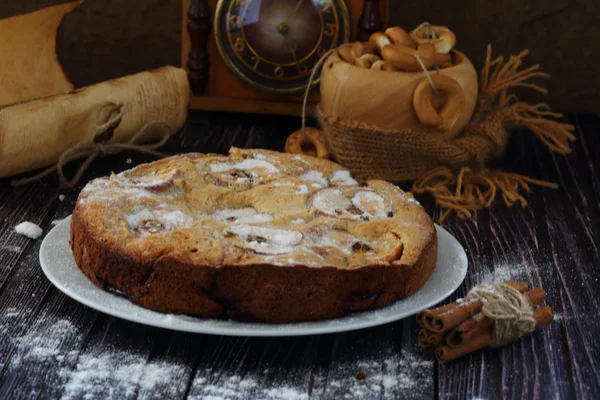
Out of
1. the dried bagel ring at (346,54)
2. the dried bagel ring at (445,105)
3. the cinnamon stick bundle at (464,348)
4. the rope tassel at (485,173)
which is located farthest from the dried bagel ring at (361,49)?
the cinnamon stick bundle at (464,348)

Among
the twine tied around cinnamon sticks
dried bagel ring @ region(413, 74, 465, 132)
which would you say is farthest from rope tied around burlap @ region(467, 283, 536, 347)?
dried bagel ring @ region(413, 74, 465, 132)

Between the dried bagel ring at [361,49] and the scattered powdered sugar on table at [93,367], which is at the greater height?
the dried bagel ring at [361,49]

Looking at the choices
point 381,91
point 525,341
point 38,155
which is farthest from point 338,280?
point 38,155

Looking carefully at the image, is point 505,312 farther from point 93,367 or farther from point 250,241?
point 93,367

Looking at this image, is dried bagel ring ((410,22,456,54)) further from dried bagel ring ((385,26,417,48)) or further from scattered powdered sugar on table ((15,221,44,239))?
scattered powdered sugar on table ((15,221,44,239))

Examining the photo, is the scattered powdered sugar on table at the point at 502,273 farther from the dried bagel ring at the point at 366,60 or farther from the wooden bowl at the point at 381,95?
the dried bagel ring at the point at 366,60

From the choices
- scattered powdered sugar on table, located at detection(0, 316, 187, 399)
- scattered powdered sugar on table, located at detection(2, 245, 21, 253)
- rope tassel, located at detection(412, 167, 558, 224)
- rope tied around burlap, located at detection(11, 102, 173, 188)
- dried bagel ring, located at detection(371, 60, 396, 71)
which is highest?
dried bagel ring, located at detection(371, 60, 396, 71)

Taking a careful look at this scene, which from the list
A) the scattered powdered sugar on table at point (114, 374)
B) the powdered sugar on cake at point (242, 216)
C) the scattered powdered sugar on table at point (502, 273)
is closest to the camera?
the scattered powdered sugar on table at point (114, 374)
